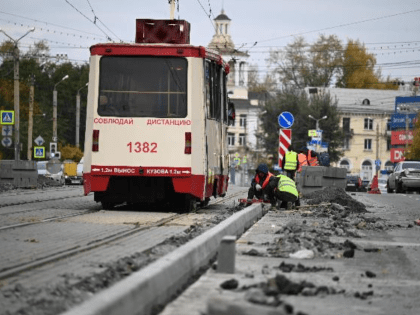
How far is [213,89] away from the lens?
20.8 meters

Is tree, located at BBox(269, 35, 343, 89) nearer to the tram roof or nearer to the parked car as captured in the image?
the parked car

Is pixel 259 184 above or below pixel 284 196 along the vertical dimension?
above

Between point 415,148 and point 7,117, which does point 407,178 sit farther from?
point 415,148

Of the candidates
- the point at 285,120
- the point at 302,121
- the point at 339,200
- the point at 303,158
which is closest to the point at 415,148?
the point at 302,121

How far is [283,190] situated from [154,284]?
14914 millimetres

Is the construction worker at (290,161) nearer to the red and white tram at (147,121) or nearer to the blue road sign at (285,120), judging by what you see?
the blue road sign at (285,120)

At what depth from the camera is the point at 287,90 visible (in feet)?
345

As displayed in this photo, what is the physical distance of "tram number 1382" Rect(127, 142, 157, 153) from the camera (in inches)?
763

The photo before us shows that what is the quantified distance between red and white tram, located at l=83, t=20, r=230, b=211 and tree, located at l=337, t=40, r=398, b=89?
96940 mm

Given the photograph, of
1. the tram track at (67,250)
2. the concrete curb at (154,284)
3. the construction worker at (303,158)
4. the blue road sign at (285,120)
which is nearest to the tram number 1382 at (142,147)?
the tram track at (67,250)

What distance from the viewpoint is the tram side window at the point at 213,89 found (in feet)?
65.7

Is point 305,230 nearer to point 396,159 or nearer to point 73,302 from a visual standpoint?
point 73,302

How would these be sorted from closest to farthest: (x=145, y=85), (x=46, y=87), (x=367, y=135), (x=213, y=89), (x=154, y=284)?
(x=154, y=284), (x=145, y=85), (x=213, y=89), (x=46, y=87), (x=367, y=135)

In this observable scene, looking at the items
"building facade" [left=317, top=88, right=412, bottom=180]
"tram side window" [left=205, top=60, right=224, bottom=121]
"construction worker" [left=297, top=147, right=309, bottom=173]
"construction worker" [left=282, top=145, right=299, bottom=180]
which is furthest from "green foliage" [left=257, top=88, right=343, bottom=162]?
"tram side window" [left=205, top=60, right=224, bottom=121]
